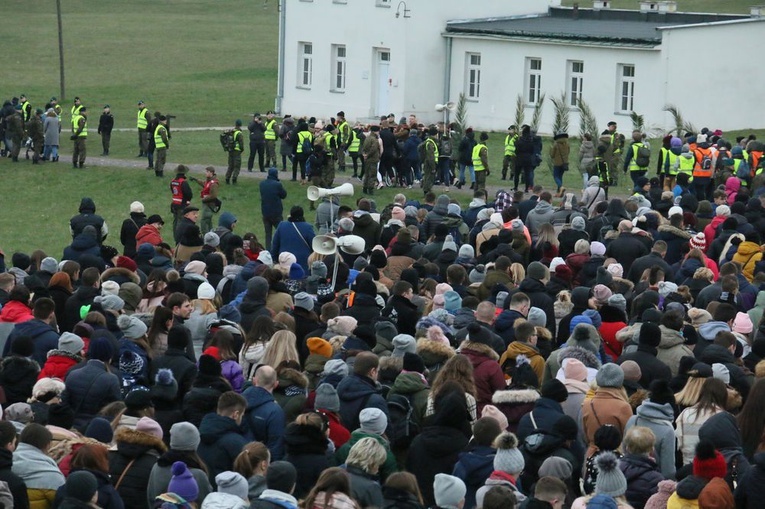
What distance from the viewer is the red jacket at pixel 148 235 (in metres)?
19.6

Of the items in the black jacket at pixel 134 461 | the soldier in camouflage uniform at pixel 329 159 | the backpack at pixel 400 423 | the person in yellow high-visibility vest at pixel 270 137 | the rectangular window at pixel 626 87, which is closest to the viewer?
the black jacket at pixel 134 461

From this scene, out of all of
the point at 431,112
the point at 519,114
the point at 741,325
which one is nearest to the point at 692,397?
the point at 741,325

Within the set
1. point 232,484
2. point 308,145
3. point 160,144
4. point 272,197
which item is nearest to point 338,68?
point 160,144

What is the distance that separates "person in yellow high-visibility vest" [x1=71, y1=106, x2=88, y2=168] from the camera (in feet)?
113

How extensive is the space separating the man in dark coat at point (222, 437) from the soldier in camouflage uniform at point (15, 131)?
27.0 m

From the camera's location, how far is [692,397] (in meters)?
10.9

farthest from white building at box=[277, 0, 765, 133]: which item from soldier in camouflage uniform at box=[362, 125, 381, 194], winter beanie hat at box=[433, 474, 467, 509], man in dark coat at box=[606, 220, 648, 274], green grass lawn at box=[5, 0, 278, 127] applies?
winter beanie hat at box=[433, 474, 467, 509]

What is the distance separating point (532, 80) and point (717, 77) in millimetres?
5980

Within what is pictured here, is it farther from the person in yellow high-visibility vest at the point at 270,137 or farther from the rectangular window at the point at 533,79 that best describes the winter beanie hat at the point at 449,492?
the rectangular window at the point at 533,79

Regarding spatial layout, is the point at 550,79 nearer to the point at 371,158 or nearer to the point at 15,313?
the point at 371,158

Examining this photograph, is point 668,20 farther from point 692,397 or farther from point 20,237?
point 692,397

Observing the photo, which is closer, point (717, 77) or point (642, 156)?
point (642, 156)

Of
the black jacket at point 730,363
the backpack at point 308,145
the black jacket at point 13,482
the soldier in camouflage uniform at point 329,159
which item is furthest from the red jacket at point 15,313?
the backpack at point 308,145

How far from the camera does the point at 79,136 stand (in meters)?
34.6
